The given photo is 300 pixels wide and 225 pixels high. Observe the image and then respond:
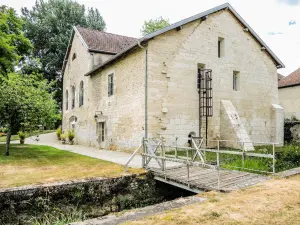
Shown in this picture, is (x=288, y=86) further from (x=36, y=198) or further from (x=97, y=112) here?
(x=36, y=198)

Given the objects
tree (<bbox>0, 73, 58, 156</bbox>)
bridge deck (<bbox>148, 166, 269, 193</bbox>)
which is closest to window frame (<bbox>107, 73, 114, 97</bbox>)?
tree (<bbox>0, 73, 58, 156</bbox>)

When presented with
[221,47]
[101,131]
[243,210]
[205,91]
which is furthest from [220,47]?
[243,210]

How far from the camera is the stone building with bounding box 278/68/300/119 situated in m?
22.2

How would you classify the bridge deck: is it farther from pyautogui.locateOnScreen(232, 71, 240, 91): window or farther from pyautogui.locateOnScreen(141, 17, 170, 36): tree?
pyautogui.locateOnScreen(141, 17, 170, 36): tree

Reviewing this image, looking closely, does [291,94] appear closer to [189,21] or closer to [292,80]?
[292,80]

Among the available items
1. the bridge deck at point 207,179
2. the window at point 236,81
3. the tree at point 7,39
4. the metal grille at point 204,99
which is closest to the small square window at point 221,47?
the window at point 236,81

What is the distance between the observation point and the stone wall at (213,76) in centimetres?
1172

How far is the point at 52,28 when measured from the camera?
102 feet

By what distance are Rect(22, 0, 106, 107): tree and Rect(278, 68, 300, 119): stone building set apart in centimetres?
2381

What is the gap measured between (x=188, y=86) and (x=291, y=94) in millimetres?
14951

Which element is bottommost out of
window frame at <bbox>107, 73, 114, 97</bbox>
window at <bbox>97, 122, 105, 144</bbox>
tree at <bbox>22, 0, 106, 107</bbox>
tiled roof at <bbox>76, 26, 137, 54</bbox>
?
window at <bbox>97, 122, 105, 144</bbox>

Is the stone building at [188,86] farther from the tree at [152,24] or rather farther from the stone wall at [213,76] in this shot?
the tree at [152,24]

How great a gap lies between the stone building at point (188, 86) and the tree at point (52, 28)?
14240 millimetres

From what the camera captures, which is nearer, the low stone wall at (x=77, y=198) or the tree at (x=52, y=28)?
the low stone wall at (x=77, y=198)
